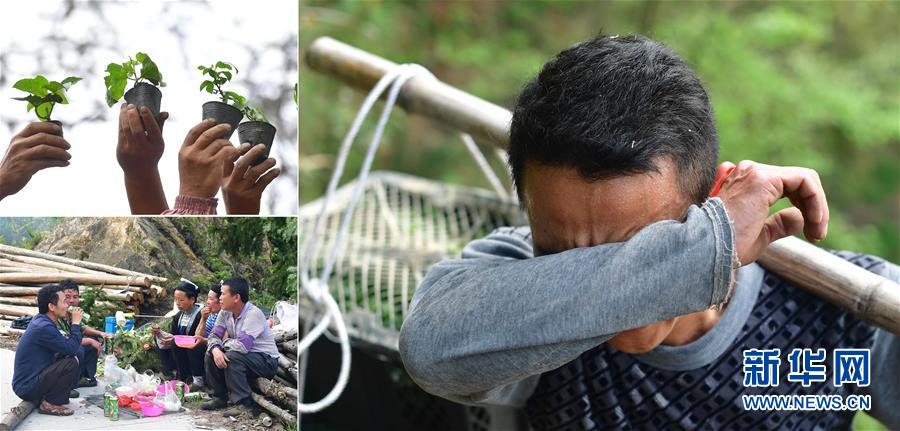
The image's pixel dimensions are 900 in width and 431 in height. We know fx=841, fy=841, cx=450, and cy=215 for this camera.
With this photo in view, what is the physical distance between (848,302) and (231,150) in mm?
754

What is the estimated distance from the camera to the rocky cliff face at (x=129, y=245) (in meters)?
0.89

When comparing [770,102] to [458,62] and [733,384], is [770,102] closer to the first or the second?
[458,62]

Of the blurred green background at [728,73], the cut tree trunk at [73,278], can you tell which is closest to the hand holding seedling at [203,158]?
the cut tree trunk at [73,278]

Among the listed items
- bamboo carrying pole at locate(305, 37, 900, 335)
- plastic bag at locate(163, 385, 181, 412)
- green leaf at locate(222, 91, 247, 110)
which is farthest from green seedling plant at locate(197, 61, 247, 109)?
bamboo carrying pole at locate(305, 37, 900, 335)

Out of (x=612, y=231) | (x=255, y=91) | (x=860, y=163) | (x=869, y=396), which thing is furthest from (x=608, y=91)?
(x=860, y=163)

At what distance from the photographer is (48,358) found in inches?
34.7

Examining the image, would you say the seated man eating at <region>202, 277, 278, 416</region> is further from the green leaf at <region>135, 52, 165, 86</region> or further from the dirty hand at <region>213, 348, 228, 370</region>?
the green leaf at <region>135, 52, 165, 86</region>

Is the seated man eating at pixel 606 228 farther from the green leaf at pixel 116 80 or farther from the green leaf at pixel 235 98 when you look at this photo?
the green leaf at pixel 116 80

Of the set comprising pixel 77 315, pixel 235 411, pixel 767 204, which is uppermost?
pixel 767 204

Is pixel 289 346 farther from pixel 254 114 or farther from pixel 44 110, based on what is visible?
pixel 44 110

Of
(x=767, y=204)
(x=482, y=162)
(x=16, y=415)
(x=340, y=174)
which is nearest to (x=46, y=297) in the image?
(x=16, y=415)

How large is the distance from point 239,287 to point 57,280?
0.62 feet

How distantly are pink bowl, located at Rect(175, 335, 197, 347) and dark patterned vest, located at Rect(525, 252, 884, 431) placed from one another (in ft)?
1.55

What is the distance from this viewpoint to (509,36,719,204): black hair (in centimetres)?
83
